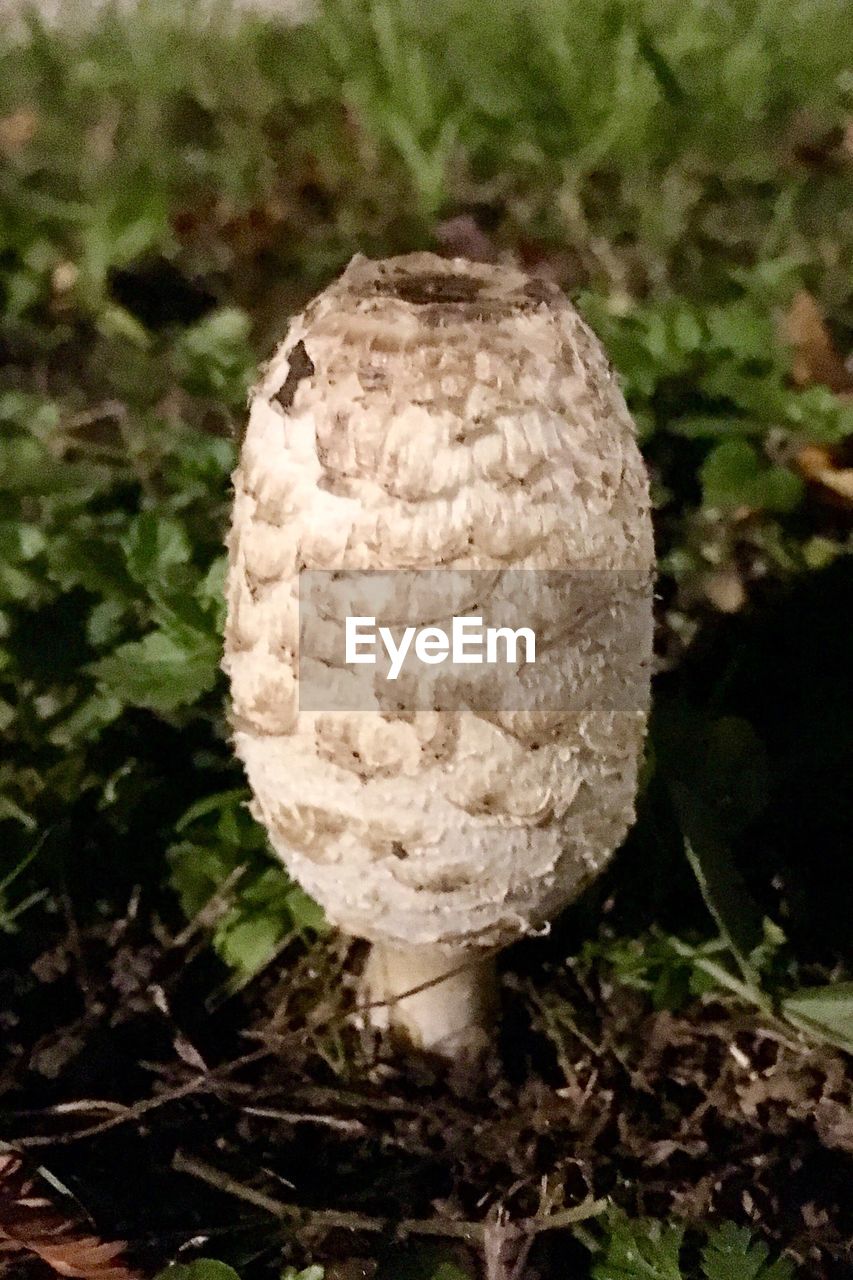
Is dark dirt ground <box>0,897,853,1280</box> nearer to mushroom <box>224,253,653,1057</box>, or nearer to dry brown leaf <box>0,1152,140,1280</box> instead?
dry brown leaf <box>0,1152,140,1280</box>

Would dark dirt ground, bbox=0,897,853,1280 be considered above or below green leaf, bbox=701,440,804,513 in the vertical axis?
below

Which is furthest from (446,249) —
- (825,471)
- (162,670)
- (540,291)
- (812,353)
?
(540,291)

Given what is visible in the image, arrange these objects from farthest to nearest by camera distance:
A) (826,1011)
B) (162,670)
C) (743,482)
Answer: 1. (743,482)
2. (162,670)
3. (826,1011)

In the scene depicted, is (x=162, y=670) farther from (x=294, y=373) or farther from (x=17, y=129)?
(x=17, y=129)

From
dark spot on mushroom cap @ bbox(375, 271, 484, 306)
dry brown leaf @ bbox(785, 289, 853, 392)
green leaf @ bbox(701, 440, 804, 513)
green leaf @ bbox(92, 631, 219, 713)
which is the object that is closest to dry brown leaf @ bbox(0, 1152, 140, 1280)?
green leaf @ bbox(92, 631, 219, 713)

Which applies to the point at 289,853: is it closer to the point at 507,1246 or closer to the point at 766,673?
the point at 507,1246

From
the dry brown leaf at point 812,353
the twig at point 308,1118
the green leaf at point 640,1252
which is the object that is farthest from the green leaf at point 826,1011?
the dry brown leaf at point 812,353
